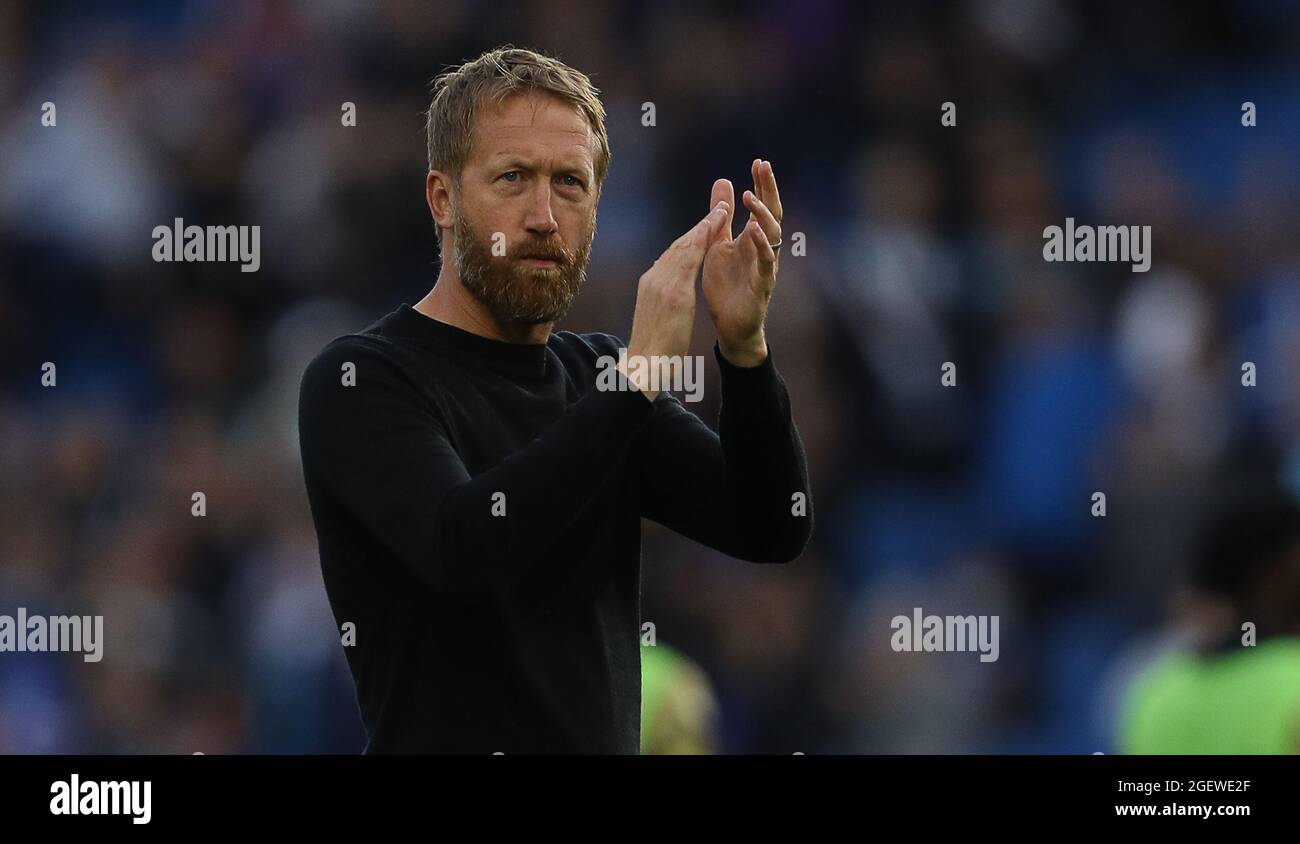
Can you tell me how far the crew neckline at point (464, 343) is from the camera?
2529mm

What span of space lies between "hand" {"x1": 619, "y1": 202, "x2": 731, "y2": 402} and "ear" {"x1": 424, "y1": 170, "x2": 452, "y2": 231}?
0.37m

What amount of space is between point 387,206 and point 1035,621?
8.38ft

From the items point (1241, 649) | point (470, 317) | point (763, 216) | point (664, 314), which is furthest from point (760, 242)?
point (1241, 649)

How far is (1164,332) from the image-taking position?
6.05m

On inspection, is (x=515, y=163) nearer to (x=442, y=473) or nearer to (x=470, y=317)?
(x=470, y=317)

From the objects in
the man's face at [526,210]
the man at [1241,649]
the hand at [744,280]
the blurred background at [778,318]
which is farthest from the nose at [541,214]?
the blurred background at [778,318]

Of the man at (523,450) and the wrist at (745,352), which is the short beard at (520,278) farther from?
the wrist at (745,352)

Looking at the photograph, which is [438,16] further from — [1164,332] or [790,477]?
[790,477]

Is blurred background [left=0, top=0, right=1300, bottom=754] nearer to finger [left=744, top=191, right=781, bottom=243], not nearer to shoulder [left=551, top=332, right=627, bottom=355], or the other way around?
shoulder [left=551, top=332, right=627, bottom=355]

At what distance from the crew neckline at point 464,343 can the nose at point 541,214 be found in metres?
0.17

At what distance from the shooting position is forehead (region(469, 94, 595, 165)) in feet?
8.31

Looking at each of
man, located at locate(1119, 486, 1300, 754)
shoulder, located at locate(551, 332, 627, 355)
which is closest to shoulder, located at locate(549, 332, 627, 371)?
shoulder, located at locate(551, 332, 627, 355)

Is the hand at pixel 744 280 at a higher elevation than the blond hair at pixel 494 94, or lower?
lower

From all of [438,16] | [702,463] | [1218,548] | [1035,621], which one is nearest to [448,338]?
[702,463]
